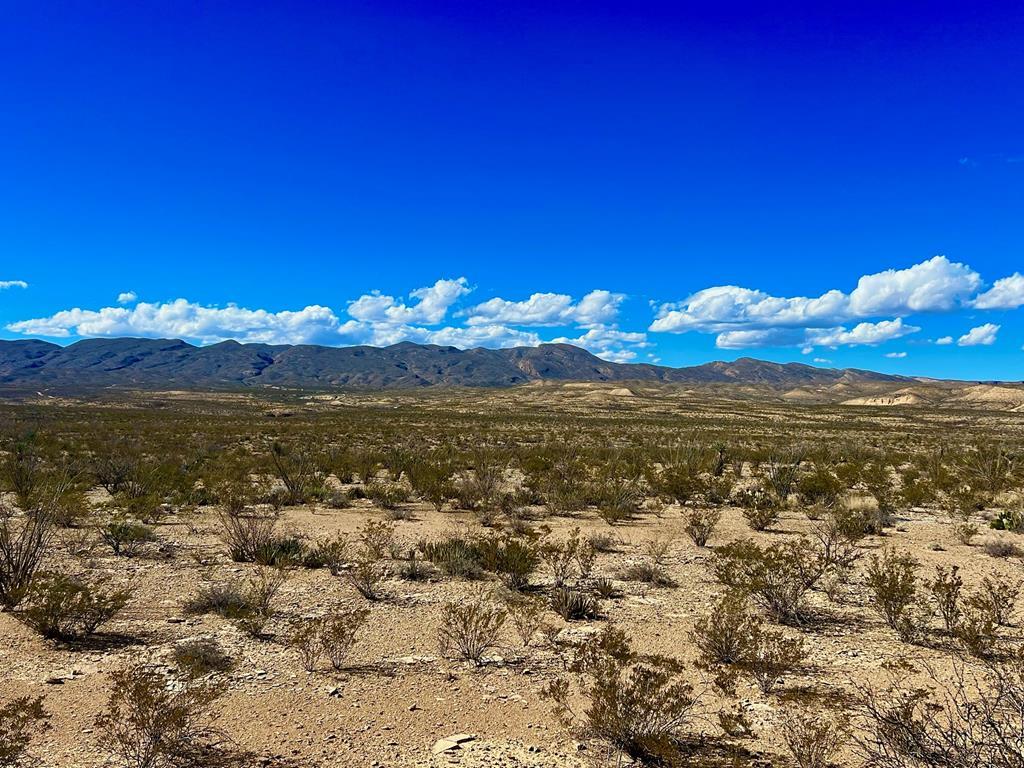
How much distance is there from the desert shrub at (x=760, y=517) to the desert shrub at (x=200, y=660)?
12.7 m

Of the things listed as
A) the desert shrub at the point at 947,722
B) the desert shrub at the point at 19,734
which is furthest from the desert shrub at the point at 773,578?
the desert shrub at the point at 19,734

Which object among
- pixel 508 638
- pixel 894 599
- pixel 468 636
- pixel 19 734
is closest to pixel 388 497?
pixel 508 638

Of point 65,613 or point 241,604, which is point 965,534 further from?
point 65,613

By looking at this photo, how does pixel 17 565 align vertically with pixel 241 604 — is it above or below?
above

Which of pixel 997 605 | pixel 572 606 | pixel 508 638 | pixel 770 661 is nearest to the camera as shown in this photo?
pixel 770 661

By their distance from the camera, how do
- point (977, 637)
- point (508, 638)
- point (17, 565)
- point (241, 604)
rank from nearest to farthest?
point (977, 637) < point (508, 638) < point (241, 604) < point (17, 565)

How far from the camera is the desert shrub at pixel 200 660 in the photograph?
6.50 meters

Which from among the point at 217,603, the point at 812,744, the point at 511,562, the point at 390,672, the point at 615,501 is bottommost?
the point at 615,501

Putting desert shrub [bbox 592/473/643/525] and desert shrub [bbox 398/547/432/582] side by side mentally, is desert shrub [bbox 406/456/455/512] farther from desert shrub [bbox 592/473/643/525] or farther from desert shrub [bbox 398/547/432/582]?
desert shrub [bbox 398/547/432/582]

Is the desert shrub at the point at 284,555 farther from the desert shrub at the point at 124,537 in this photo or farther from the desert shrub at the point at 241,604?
the desert shrub at the point at 124,537

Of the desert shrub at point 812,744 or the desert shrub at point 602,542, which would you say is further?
the desert shrub at point 602,542

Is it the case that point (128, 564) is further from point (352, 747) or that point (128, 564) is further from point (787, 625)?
point (787, 625)

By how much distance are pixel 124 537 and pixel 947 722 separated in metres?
13.7

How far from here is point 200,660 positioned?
6.67 meters
